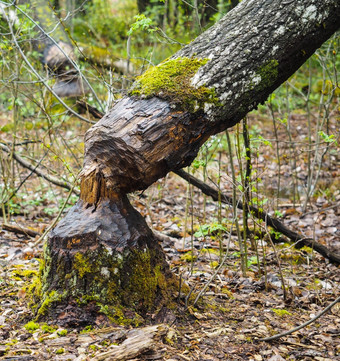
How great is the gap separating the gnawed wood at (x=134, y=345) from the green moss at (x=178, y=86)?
56.3 inches

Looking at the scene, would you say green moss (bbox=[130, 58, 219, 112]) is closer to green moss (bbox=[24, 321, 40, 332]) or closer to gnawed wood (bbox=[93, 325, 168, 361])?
gnawed wood (bbox=[93, 325, 168, 361])

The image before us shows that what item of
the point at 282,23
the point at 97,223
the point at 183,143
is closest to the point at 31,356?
the point at 97,223

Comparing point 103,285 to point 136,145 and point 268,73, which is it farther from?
point 268,73

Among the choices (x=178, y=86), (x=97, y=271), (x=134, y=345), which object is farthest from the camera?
(x=178, y=86)

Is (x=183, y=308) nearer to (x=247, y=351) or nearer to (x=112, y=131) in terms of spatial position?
(x=247, y=351)

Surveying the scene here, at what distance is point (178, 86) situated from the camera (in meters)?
2.64

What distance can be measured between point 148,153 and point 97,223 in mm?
575

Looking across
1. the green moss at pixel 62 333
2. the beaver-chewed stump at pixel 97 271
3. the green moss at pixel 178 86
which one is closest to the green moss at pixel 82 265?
the beaver-chewed stump at pixel 97 271

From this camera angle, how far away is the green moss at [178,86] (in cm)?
260

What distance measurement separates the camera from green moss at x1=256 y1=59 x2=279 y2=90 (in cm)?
278

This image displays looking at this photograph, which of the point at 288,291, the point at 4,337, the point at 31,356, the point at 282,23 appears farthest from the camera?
the point at 288,291

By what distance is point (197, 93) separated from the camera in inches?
104

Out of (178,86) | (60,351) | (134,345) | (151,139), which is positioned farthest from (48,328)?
(178,86)

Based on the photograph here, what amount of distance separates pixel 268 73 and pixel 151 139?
102 centimetres
